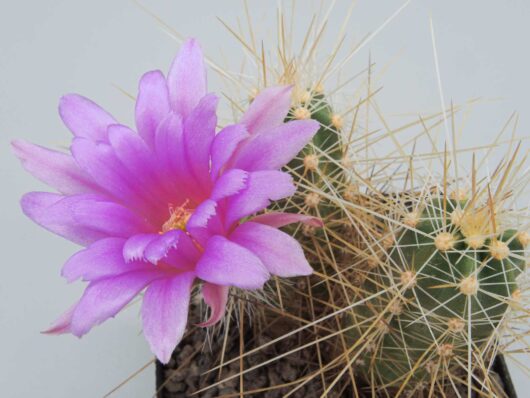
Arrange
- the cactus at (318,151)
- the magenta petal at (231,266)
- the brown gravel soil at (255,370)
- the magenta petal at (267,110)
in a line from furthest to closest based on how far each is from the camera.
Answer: the brown gravel soil at (255,370) → the cactus at (318,151) → the magenta petal at (267,110) → the magenta petal at (231,266)

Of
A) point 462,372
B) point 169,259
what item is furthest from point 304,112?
point 462,372

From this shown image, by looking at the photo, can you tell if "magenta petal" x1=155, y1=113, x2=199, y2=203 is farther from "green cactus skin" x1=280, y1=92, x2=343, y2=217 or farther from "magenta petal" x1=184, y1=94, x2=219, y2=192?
"green cactus skin" x1=280, y1=92, x2=343, y2=217

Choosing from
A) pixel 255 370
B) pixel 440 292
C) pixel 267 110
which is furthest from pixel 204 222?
pixel 255 370

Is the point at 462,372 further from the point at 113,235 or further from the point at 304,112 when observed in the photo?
the point at 113,235

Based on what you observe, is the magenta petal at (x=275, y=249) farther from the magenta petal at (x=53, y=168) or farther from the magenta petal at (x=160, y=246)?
the magenta petal at (x=53, y=168)

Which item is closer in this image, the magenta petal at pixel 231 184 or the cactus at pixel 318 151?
the magenta petal at pixel 231 184

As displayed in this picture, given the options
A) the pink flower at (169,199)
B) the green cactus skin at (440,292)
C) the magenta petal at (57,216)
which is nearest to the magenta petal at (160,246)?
the pink flower at (169,199)
